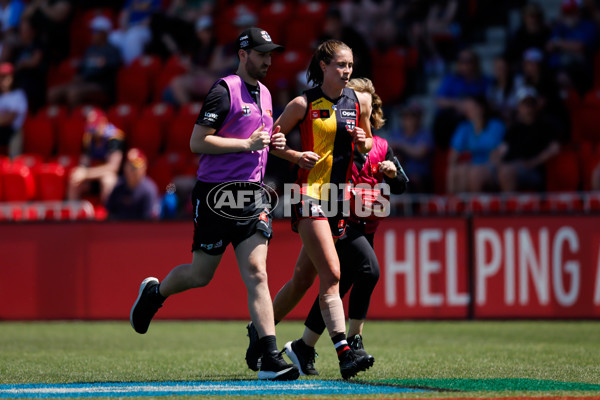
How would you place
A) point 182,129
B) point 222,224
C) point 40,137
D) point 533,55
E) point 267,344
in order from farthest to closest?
point 40,137, point 182,129, point 533,55, point 222,224, point 267,344

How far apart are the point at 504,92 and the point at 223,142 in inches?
345

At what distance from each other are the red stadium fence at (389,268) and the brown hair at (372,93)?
4.35 metres

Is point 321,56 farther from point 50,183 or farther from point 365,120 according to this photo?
point 50,183

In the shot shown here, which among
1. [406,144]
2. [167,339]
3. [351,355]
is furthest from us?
[406,144]

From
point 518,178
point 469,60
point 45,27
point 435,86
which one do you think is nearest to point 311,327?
point 518,178

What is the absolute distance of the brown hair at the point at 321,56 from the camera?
6.89 metres

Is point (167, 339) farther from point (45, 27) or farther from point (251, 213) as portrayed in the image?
point (45, 27)

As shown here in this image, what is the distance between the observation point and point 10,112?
1672 cm

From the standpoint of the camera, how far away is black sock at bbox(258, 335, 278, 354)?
6.45m

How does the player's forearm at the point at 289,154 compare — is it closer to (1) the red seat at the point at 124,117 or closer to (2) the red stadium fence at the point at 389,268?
(2) the red stadium fence at the point at 389,268

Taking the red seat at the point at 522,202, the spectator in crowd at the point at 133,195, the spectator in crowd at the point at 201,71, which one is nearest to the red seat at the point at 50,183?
the spectator in crowd at the point at 133,195

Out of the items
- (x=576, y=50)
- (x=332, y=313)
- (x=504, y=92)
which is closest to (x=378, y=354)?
(x=332, y=313)

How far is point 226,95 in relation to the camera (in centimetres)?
657

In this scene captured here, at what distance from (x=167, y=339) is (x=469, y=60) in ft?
22.2
